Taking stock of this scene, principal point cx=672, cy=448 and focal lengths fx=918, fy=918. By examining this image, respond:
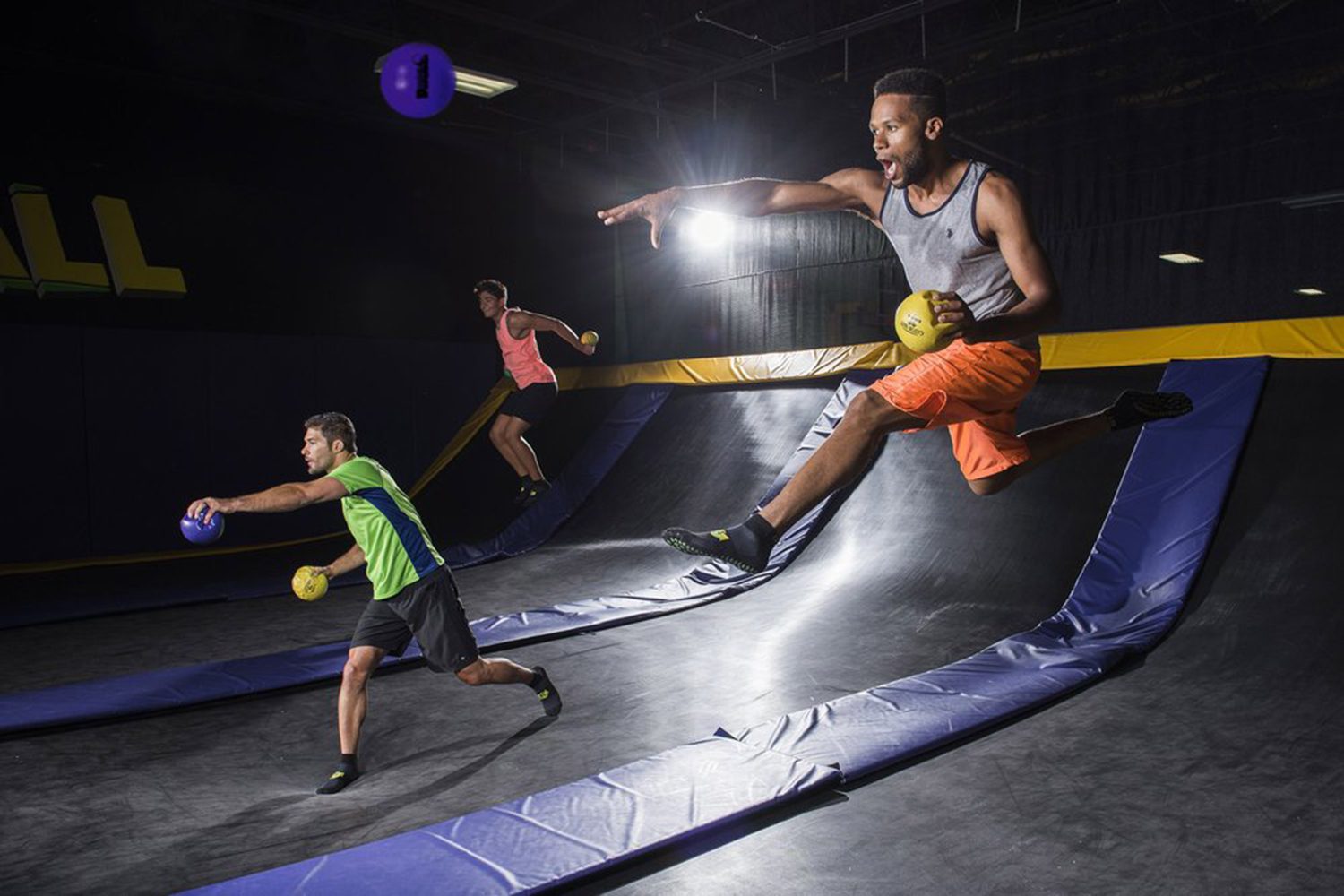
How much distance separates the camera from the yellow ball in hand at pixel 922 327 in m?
2.41

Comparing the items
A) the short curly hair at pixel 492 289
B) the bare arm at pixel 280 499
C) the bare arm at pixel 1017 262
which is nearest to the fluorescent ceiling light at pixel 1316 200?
Result: the bare arm at pixel 1017 262

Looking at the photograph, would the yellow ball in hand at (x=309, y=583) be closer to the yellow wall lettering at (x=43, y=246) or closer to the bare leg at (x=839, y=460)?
the bare leg at (x=839, y=460)

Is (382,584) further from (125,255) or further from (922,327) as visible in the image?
(125,255)

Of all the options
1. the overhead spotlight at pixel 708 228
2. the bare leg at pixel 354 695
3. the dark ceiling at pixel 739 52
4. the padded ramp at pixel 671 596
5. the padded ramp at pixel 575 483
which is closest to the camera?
the bare leg at pixel 354 695

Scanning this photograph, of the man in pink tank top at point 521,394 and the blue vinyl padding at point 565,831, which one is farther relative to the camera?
the man in pink tank top at point 521,394

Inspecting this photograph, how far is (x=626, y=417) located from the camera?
351 inches

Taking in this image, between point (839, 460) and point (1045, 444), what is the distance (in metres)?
1.09

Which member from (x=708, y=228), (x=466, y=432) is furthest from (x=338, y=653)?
(x=708, y=228)

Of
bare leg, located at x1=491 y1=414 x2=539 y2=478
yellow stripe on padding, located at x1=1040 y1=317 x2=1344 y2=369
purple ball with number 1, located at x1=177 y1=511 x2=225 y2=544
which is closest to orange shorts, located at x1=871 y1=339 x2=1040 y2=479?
purple ball with number 1, located at x1=177 y1=511 x2=225 y2=544

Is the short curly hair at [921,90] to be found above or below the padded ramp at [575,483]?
above

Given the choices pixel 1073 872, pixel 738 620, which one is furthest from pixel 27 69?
pixel 1073 872

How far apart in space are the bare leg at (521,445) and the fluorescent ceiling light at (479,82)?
118 inches

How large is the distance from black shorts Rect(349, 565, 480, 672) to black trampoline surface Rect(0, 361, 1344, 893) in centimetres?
41

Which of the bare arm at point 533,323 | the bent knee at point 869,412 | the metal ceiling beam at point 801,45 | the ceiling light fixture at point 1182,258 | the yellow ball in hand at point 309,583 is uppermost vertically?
the metal ceiling beam at point 801,45
